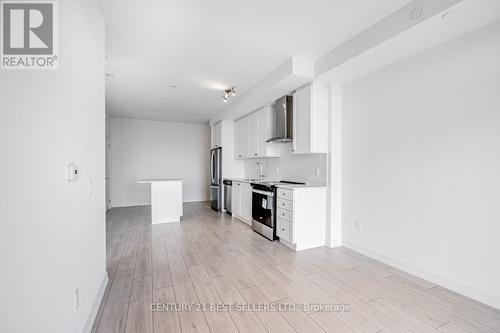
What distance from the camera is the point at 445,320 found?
1816mm

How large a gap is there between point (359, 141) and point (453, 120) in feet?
3.56

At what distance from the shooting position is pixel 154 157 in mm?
7168

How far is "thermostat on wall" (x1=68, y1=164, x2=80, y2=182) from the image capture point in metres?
1.31

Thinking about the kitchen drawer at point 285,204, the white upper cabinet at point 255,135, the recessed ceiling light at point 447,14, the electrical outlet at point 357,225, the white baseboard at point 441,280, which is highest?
the recessed ceiling light at point 447,14

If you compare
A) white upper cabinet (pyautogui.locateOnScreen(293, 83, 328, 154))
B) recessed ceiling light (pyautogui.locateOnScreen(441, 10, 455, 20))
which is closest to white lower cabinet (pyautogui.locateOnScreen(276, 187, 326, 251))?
white upper cabinet (pyautogui.locateOnScreen(293, 83, 328, 154))

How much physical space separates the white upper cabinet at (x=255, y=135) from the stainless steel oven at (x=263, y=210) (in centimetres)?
87

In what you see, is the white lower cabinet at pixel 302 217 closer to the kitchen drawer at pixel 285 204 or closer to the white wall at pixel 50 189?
the kitchen drawer at pixel 285 204

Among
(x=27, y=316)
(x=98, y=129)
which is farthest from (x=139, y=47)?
(x=27, y=316)

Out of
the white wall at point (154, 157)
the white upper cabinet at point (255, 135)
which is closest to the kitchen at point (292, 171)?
the white upper cabinet at point (255, 135)

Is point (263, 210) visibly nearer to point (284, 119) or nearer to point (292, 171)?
point (292, 171)

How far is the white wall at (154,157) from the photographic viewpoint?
6.78m

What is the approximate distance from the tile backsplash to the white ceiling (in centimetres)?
155

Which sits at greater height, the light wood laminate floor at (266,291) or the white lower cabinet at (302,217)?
the white lower cabinet at (302,217)

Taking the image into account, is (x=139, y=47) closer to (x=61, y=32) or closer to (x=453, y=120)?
(x=61, y=32)
